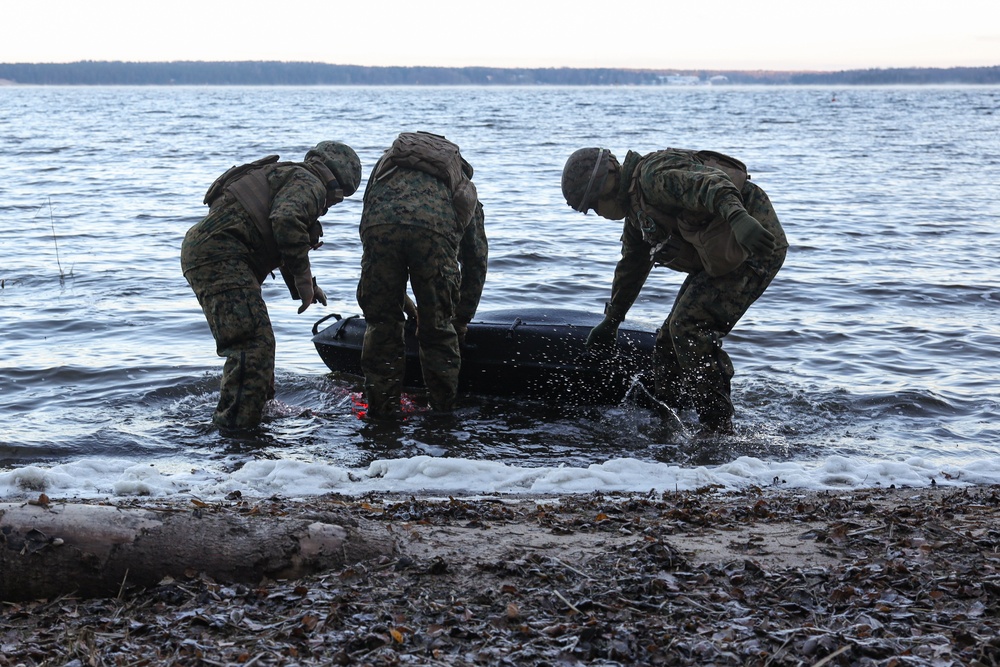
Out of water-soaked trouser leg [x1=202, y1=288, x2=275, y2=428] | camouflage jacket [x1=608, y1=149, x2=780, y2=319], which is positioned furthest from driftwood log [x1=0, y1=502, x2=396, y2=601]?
camouflage jacket [x1=608, y1=149, x2=780, y2=319]

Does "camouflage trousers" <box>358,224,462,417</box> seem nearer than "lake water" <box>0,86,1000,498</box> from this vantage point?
No

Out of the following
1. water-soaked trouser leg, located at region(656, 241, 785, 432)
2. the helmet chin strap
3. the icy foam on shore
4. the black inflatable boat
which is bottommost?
the icy foam on shore

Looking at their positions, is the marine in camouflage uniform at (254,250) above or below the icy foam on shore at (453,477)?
above

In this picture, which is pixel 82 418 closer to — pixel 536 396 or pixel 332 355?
pixel 332 355

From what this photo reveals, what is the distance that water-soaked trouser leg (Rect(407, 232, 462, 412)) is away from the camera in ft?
21.3

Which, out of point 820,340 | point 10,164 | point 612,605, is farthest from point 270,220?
point 10,164

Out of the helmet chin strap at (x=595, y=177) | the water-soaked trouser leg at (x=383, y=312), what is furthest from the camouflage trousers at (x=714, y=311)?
the water-soaked trouser leg at (x=383, y=312)

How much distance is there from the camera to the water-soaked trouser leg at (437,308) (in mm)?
6480

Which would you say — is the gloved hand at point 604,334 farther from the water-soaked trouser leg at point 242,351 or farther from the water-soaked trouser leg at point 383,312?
the water-soaked trouser leg at point 242,351

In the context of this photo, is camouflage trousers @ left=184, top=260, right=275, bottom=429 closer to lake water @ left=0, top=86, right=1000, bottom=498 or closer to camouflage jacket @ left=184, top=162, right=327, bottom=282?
camouflage jacket @ left=184, top=162, right=327, bottom=282

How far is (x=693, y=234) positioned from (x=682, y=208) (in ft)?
0.57

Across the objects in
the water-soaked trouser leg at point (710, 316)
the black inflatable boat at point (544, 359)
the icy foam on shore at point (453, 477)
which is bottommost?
the icy foam on shore at point (453, 477)

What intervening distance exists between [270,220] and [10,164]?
23.8 meters

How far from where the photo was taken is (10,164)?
87.7 ft
